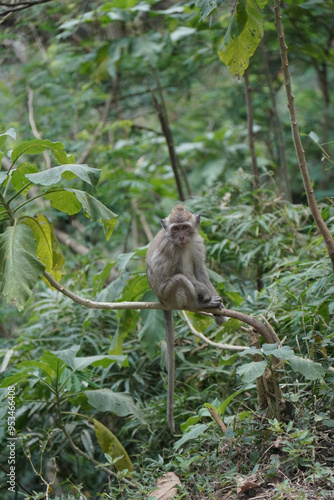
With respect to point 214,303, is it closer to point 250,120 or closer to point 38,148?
point 38,148

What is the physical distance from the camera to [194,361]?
5812mm

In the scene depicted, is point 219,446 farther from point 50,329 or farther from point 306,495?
point 50,329

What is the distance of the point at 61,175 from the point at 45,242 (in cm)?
71

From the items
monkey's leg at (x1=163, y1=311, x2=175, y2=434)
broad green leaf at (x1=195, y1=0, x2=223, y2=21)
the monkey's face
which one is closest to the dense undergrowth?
monkey's leg at (x1=163, y1=311, x2=175, y2=434)

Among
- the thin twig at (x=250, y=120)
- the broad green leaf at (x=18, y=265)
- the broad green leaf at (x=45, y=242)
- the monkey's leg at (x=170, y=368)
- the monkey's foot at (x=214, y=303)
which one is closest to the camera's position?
the broad green leaf at (x=18, y=265)

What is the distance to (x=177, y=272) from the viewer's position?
4793mm

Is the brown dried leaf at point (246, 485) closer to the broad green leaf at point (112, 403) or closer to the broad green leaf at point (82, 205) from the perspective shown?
the broad green leaf at point (112, 403)

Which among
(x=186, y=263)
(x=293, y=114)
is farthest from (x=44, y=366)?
(x=293, y=114)

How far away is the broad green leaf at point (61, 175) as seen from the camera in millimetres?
3229

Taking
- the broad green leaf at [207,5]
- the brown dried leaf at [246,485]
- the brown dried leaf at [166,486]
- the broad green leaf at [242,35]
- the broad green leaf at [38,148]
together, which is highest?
the broad green leaf at [207,5]

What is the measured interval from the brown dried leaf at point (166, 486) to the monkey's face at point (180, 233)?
1.93m

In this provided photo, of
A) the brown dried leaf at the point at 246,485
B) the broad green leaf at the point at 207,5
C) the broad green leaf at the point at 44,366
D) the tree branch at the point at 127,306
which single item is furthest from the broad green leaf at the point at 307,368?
the broad green leaf at the point at 207,5

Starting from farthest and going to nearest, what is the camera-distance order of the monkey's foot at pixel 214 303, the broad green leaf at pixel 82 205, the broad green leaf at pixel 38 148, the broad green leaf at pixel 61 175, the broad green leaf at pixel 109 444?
the broad green leaf at pixel 109 444 < the monkey's foot at pixel 214 303 < the broad green leaf at pixel 38 148 < the broad green leaf at pixel 82 205 < the broad green leaf at pixel 61 175

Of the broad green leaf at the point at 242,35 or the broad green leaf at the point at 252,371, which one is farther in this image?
the broad green leaf at the point at 242,35
